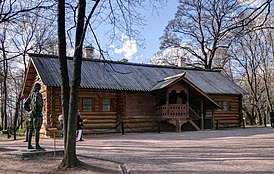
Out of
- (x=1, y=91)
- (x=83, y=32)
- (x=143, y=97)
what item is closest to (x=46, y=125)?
(x=143, y=97)

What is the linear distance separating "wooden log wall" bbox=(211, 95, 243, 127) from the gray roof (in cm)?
73

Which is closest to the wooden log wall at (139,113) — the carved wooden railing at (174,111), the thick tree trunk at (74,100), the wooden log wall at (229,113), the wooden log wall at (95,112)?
the wooden log wall at (95,112)

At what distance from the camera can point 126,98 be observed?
76.2 feet

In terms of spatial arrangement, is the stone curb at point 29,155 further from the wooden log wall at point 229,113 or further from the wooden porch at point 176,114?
the wooden log wall at point 229,113

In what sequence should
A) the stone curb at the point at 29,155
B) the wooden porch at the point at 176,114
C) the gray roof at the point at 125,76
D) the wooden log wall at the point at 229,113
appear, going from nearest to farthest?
the stone curb at the point at 29,155 < the gray roof at the point at 125,76 < the wooden porch at the point at 176,114 < the wooden log wall at the point at 229,113

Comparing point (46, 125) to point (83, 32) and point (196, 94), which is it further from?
point (83, 32)

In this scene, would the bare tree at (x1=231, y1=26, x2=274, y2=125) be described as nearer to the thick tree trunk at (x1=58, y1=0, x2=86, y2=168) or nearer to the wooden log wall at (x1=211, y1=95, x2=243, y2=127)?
the wooden log wall at (x1=211, y1=95, x2=243, y2=127)

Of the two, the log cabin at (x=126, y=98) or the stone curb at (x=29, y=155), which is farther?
the log cabin at (x=126, y=98)

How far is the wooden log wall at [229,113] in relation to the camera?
Answer: 27656 millimetres

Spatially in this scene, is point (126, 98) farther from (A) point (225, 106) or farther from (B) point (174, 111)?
(A) point (225, 106)

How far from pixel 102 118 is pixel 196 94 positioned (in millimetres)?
7530

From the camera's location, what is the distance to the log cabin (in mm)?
21203

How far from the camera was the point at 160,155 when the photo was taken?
10789 mm

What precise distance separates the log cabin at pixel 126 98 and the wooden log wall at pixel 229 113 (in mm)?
473
